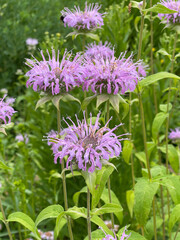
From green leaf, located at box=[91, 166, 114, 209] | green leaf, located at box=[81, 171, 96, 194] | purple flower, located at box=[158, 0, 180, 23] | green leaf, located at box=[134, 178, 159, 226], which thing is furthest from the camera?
purple flower, located at box=[158, 0, 180, 23]

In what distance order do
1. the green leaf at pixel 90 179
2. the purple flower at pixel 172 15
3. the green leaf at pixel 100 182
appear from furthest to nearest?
the purple flower at pixel 172 15 < the green leaf at pixel 100 182 < the green leaf at pixel 90 179

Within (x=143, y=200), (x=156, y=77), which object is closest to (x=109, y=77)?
(x=156, y=77)

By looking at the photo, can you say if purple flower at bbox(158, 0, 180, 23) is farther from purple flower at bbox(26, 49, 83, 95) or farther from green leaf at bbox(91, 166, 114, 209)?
green leaf at bbox(91, 166, 114, 209)

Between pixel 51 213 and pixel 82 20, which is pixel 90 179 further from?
pixel 82 20

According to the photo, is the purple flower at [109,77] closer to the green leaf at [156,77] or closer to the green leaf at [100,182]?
the green leaf at [156,77]

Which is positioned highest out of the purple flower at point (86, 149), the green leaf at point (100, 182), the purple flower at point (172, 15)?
the purple flower at point (172, 15)

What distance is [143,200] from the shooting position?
4.43ft

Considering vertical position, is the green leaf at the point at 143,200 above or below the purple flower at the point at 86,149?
below

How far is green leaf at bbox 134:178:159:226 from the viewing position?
1337mm

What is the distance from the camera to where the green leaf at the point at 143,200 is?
1337 millimetres

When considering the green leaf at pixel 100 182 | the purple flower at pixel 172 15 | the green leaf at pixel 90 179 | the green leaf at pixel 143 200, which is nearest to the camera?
the green leaf at pixel 90 179

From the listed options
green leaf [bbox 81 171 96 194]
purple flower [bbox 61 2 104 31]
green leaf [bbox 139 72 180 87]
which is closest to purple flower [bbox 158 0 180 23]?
purple flower [bbox 61 2 104 31]

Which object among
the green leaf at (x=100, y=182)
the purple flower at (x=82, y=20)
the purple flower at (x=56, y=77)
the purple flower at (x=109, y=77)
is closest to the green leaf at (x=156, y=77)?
the purple flower at (x=109, y=77)

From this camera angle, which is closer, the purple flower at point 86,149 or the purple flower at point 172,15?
the purple flower at point 86,149
